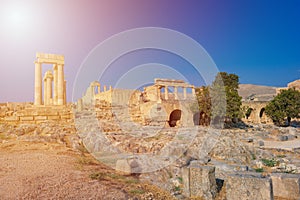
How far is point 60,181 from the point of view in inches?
205

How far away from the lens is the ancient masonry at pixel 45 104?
1525cm

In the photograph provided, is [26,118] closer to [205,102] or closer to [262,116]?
[205,102]

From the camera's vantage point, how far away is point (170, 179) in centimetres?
693

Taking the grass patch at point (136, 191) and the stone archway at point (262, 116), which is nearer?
the grass patch at point (136, 191)

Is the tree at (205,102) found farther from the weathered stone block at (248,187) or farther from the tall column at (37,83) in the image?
the weathered stone block at (248,187)

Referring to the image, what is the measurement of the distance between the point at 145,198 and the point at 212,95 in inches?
910

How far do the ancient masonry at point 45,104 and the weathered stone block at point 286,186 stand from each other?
46.3 feet

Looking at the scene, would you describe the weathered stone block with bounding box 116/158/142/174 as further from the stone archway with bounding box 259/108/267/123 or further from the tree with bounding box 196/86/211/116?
the stone archway with bounding box 259/108/267/123

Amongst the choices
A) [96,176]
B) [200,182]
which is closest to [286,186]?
[200,182]

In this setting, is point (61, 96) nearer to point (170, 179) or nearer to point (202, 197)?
point (170, 179)

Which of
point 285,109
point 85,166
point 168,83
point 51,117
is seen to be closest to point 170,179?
point 85,166

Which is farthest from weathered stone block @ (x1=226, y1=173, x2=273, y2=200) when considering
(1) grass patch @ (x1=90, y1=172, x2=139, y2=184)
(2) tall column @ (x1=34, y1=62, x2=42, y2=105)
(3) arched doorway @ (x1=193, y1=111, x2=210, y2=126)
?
(3) arched doorway @ (x1=193, y1=111, x2=210, y2=126)

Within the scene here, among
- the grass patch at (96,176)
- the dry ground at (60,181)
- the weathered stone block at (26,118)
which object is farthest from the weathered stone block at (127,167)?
the weathered stone block at (26,118)

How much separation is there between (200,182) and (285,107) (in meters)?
33.4
